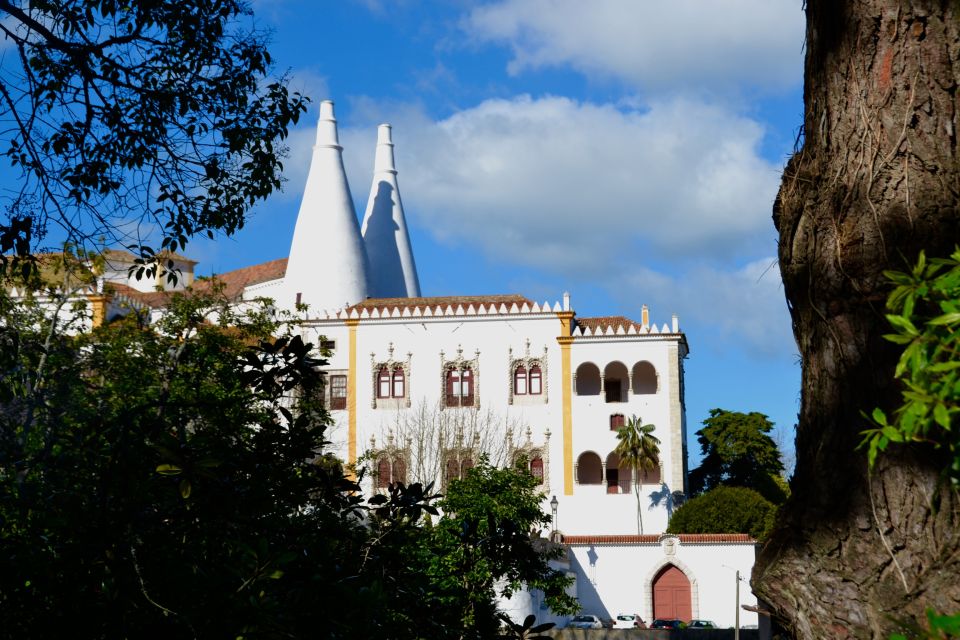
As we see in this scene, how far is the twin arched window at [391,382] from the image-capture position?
39938mm

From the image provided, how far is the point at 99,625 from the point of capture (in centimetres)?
437

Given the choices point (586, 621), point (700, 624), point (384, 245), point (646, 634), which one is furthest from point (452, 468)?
point (646, 634)

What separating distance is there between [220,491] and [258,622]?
0.88m

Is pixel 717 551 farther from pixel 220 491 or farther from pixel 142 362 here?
pixel 220 491

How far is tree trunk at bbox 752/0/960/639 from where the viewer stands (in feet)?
11.1

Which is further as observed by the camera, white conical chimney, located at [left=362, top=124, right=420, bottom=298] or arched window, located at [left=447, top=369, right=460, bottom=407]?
white conical chimney, located at [left=362, top=124, right=420, bottom=298]

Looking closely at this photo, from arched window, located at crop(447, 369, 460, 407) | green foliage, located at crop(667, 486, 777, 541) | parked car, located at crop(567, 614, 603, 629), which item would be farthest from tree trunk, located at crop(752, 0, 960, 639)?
arched window, located at crop(447, 369, 460, 407)

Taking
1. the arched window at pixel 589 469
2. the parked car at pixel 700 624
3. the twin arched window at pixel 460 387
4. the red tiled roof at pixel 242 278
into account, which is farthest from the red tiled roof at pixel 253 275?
the parked car at pixel 700 624

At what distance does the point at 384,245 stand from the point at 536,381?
12.8m

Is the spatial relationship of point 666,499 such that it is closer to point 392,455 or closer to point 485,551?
point 392,455

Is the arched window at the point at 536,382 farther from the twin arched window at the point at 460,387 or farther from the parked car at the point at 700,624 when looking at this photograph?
the parked car at the point at 700,624

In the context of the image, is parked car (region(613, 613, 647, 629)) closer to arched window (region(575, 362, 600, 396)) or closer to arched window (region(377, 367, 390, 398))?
arched window (region(575, 362, 600, 396))

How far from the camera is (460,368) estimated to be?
3972cm

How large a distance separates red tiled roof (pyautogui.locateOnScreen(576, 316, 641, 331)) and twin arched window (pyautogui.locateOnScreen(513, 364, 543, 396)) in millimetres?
2400
